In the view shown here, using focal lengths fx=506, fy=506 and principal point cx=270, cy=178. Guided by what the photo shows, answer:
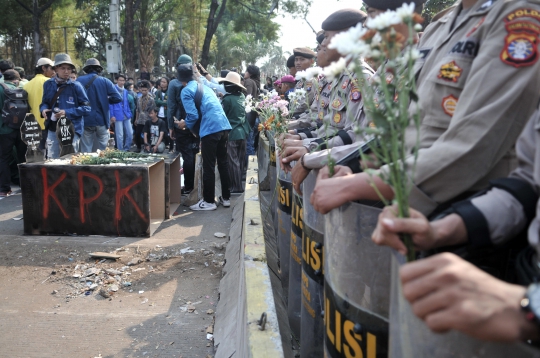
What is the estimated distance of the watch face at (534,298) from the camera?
0.89 meters

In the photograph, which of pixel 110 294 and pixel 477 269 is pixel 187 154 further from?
pixel 477 269

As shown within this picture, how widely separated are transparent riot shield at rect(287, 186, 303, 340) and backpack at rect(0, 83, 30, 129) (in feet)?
21.1

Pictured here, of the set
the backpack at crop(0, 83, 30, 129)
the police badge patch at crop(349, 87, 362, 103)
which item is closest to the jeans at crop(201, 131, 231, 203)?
the backpack at crop(0, 83, 30, 129)

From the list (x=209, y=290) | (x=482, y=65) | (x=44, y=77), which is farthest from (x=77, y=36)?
(x=482, y=65)

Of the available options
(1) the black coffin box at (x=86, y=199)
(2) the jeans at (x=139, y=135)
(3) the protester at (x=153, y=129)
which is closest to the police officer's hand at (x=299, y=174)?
(1) the black coffin box at (x=86, y=199)

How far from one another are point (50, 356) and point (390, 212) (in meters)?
3.12

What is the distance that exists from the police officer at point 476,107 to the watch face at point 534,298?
43cm

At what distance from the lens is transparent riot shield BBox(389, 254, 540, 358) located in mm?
1037

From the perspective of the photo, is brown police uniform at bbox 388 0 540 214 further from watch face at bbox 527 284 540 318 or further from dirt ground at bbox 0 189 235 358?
dirt ground at bbox 0 189 235 358

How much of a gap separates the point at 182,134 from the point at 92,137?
1.57 m

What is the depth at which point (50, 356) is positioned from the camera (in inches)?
137

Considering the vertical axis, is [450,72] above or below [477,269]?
above

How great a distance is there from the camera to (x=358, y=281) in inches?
65.8

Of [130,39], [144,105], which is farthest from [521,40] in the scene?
[130,39]
